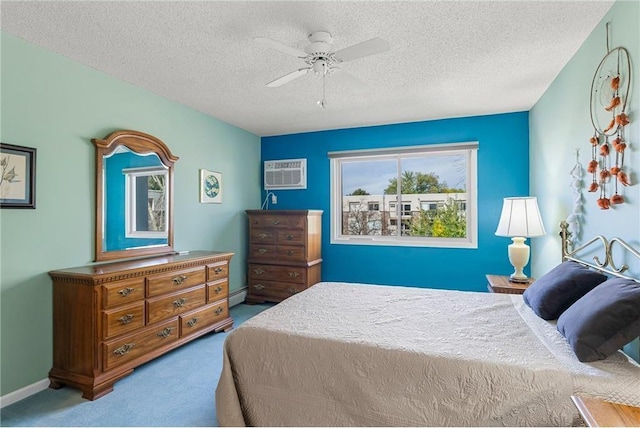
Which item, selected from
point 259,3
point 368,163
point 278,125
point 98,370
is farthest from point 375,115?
point 98,370

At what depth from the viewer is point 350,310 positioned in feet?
7.00

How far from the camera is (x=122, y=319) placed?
237 cm

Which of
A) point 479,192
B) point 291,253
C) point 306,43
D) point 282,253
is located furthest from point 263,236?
point 479,192

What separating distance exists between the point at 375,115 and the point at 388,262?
6.31 feet

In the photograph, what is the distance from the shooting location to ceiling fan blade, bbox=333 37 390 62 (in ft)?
5.76

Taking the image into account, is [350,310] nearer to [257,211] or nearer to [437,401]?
[437,401]

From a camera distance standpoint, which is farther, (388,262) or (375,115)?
(388,262)

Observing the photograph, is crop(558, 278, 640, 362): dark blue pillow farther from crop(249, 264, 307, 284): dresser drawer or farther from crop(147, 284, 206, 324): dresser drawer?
crop(249, 264, 307, 284): dresser drawer

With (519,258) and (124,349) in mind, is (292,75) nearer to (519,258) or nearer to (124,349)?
(124,349)

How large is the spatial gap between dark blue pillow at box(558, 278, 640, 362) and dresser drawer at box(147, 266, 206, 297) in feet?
9.08

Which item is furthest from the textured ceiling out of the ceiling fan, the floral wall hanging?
the floral wall hanging

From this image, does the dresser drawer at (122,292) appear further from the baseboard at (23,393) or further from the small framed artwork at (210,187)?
the small framed artwork at (210,187)

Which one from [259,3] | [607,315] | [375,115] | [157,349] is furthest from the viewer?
[375,115]

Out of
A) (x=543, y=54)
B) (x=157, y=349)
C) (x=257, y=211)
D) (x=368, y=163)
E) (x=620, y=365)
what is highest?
(x=543, y=54)
